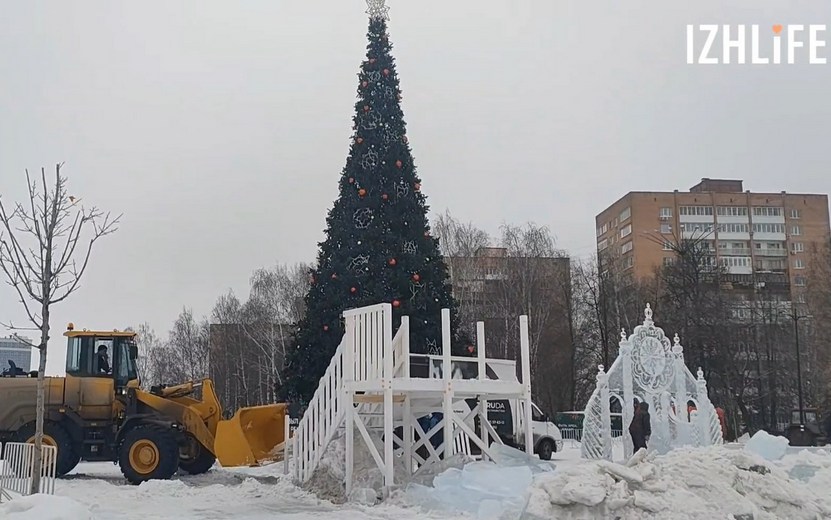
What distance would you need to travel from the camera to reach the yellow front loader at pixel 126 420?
1628 centimetres

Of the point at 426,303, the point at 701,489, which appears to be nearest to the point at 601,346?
the point at 426,303

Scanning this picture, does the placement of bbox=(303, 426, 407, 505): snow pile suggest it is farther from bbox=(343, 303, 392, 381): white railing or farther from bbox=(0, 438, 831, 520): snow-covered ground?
bbox=(343, 303, 392, 381): white railing

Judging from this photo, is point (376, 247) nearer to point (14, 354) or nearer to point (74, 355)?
point (74, 355)

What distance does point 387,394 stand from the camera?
40.3 ft

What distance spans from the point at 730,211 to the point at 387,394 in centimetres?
5700

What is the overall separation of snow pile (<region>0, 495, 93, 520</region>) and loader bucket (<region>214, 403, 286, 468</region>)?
7693 mm

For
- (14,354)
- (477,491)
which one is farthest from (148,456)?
(14,354)

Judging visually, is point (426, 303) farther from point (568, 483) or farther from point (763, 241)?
point (763, 241)

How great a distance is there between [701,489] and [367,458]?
5.93 meters

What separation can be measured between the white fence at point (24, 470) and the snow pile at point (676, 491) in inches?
248

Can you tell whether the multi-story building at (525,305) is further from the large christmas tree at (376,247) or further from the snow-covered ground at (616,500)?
the snow-covered ground at (616,500)

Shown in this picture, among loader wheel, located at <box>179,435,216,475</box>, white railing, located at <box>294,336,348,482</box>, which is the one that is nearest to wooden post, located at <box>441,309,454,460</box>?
white railing, located at <box>294,336,348,482</box>

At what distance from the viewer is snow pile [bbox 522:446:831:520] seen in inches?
355

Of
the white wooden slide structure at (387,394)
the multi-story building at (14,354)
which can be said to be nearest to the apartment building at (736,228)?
the multi-story building at (14,354)
